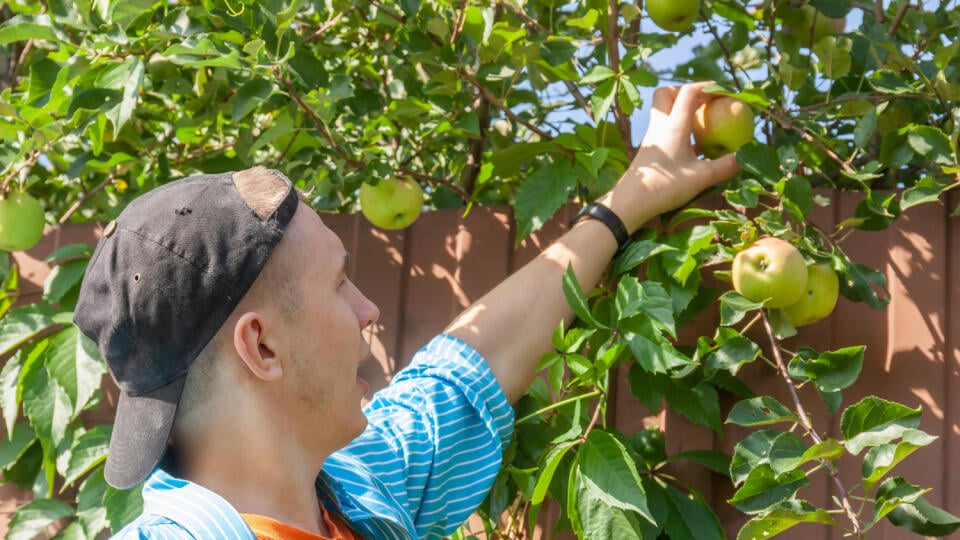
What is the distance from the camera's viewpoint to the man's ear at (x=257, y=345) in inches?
50.5

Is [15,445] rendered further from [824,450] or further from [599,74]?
[824,450]

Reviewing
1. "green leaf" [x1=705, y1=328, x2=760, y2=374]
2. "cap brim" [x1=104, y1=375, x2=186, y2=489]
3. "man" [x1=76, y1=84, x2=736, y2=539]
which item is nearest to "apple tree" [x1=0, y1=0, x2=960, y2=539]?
"green leaf" [x1=705, y1=328, x2=760, y2=374]

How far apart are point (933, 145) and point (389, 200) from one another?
33.5 inches

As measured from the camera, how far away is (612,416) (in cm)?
195

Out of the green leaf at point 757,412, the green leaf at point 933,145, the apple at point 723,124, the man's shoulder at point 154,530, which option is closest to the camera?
the man's shoulder at point 154,530

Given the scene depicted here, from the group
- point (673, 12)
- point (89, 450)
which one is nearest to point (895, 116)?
point (673, 12)

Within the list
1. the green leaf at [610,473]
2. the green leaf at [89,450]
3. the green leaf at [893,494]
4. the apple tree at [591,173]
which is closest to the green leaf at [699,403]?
the apple tree at [591,173]

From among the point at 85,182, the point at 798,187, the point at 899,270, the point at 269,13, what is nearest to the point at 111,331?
the point at 269,13

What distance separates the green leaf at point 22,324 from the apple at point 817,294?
130cm

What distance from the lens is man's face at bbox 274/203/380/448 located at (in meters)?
1.33

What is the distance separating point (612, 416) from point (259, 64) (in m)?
0.78

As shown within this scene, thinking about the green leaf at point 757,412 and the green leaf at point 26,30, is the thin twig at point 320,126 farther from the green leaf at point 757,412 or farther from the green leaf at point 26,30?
the green leaf at point 757,412

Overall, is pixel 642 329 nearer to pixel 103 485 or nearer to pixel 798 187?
pixel 798 187

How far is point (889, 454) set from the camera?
1.44 metres
